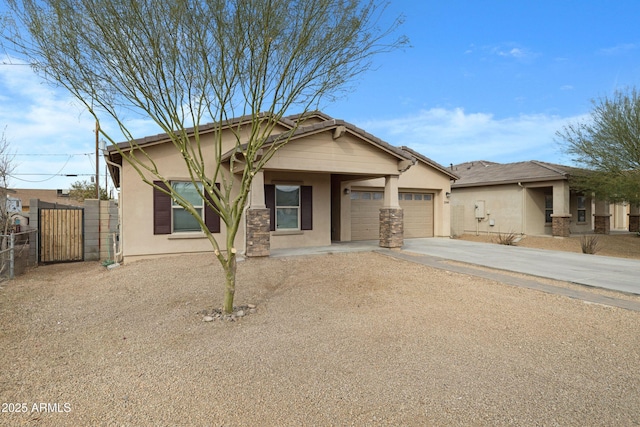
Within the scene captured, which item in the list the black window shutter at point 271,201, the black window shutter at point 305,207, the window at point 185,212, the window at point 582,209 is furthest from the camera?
the window at point 582,209

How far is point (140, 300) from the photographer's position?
7000 mm

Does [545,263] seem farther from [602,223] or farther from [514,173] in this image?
[602,223]

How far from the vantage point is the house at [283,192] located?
1075 centimetres

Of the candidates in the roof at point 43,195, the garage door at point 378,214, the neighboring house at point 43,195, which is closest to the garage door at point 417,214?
the garage door at point 378,214

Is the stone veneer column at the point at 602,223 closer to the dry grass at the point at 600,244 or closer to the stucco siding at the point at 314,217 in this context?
the dry grass at the point at 600,244

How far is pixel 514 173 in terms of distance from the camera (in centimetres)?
2083

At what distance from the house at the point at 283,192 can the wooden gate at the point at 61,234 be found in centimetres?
211

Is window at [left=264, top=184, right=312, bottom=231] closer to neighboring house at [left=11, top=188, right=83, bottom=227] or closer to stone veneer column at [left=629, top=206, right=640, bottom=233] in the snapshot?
stone veneer column at [left=629, top=206, right=640, bottom=233]

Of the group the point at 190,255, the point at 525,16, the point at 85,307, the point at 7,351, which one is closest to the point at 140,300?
the point at 85,307

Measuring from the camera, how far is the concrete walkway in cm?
814

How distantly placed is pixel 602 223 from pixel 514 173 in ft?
17.6

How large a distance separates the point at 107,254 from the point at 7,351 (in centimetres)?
976

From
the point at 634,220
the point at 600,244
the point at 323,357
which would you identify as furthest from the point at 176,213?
the point at 634,220

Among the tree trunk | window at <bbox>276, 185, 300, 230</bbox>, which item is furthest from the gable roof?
the tree trunk
